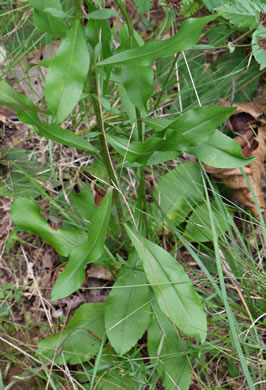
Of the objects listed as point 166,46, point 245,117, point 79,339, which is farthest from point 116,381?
point 245,117

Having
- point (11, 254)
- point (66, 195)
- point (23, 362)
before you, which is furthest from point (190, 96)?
point (23, 362)

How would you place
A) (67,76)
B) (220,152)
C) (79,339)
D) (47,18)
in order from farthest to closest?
(79,339) < (220,152) < (47,18) < (67,76)

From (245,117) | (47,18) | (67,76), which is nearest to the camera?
(67,76)

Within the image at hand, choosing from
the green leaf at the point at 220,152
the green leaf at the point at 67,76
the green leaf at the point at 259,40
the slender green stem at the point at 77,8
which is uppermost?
the slender green stem at the point at 77,8

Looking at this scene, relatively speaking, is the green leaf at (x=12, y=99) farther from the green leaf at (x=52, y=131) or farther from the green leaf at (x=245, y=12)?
the green leaf at (x=245, y=12)

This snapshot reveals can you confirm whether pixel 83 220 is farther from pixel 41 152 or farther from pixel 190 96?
pixel 190 96

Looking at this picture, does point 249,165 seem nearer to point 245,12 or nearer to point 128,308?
point 245,12

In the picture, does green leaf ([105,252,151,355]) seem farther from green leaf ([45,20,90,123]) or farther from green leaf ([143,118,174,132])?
green leaf ([45,20,90,123])

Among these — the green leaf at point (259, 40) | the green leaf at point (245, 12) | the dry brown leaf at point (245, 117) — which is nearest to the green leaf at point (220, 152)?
the green leaf at point (259, 40)
